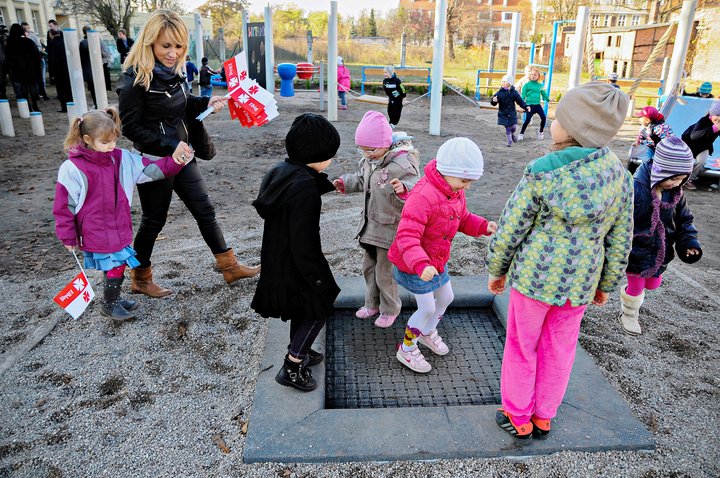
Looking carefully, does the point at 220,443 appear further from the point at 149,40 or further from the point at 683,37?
the point at 683,37

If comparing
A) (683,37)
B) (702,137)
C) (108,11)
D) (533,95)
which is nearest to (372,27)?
(108,11)

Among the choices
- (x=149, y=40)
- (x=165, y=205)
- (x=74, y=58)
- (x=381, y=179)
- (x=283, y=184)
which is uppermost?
(x=149, y=40)

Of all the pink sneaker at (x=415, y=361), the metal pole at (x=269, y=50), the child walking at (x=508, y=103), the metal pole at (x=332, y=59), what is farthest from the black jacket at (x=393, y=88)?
the pink sneaker at (x=415, y=361)

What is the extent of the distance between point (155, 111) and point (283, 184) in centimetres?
158

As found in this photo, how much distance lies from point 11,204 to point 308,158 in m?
5.46

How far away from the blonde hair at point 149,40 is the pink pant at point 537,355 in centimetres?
261

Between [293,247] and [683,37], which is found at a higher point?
[683,37]

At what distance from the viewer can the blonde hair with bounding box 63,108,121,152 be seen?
332cm

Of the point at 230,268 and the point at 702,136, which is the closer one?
the point at 230,268

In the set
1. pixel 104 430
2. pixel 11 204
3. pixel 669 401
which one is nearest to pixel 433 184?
pixel 669 401

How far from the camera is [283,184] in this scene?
260 cm

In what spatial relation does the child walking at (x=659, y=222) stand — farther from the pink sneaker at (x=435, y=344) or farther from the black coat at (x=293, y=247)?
the black coat at (x=293, y=247)

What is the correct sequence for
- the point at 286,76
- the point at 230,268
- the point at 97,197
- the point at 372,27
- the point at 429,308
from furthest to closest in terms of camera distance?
the point at 372,27, the point at 286,76, the point at 230,268, the point at 97,197, the point at 429,308

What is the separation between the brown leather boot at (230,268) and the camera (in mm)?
4340
